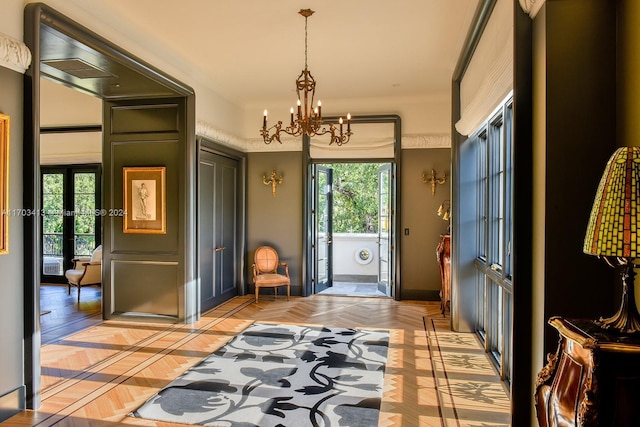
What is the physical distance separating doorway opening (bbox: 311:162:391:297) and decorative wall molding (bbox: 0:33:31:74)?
4659 mm

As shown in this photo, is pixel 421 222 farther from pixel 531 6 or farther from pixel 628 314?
pixel 628 314

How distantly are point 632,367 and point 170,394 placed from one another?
9.77 feet

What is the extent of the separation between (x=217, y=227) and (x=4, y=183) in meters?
3.54

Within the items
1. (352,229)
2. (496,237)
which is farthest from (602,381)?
(352,229)

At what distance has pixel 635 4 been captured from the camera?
1803mm

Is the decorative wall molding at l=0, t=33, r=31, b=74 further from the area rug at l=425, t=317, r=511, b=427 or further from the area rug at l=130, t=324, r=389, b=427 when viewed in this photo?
the area rug at l=425, t=317, r=511, b=427

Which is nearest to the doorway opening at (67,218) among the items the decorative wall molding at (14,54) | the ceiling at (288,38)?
the ceiling at (288,38)

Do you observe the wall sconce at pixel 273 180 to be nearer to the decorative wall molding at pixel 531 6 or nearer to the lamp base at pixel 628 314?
the decorative wall molding at pixel 531 6

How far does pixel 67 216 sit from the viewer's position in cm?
793

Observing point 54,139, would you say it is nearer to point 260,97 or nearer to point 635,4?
point 260,97

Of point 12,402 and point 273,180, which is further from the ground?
point 273,180

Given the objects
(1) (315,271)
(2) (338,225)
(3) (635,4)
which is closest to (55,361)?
(1) (315,271)

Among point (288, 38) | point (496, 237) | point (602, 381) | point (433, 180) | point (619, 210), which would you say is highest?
point (288, 38)

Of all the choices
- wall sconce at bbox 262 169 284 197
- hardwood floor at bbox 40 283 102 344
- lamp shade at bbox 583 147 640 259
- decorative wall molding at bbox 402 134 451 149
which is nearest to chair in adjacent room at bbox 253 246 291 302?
wall sconce at bbox 262 169 284 197
